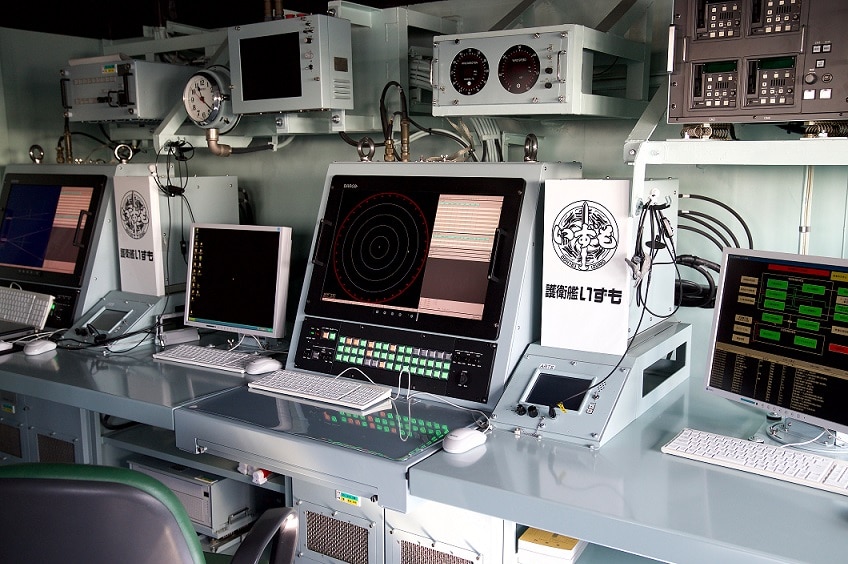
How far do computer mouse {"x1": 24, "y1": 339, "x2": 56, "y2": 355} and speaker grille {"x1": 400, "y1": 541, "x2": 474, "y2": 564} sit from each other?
5.20 feet

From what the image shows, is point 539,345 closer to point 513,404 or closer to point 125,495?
point 513,404

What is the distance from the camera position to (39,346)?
2775 millimetres

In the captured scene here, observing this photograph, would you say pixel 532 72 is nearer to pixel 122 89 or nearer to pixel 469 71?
pixel 469 71

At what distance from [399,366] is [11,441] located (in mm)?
1800

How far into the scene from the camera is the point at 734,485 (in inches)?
63.3

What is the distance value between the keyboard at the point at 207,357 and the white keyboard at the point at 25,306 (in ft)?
2.17

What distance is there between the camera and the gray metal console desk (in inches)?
56.3

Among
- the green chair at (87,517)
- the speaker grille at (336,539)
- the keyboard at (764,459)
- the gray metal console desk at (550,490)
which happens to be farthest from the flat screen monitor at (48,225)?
the keyboard at (764,459)

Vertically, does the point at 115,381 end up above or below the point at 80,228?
below

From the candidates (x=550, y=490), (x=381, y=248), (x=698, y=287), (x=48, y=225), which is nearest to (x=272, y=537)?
(x=550, y=490)

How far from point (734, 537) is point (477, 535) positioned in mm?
649

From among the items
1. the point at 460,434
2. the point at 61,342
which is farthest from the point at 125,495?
the point at 61,342

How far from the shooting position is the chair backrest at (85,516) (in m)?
1.15

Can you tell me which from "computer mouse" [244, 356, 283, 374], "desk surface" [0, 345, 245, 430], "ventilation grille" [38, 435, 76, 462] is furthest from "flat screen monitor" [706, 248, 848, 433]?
"ventilation grille" [38, 435, 76, 462]
